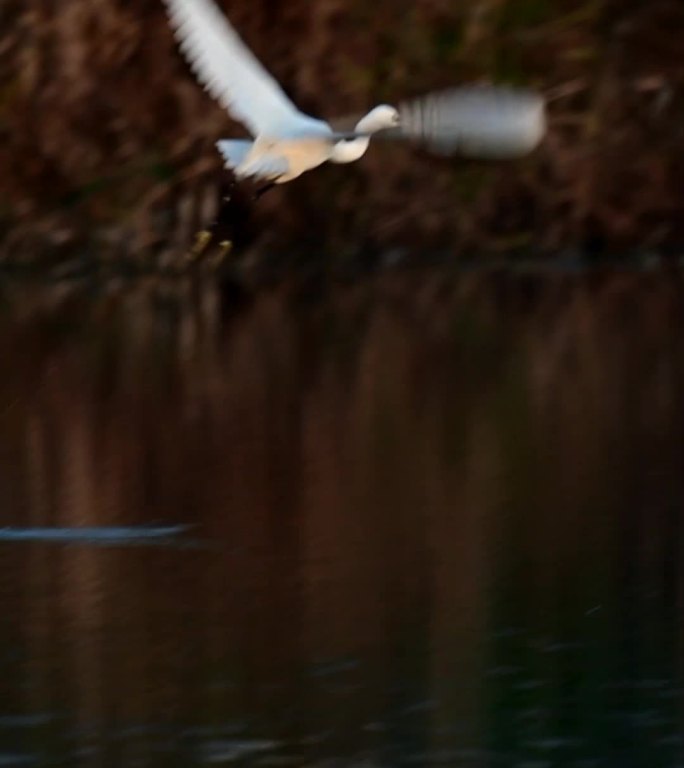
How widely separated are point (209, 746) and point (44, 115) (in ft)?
59.8

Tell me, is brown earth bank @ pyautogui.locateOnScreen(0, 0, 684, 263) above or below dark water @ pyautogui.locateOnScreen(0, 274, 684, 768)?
above

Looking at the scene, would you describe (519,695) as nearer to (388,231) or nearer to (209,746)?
(209,746)

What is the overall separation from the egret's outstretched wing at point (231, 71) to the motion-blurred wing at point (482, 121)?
0.96m

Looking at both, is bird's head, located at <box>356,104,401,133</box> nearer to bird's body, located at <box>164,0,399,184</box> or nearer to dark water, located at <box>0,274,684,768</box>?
bird's body, located at <box>164,0,399,184</box>

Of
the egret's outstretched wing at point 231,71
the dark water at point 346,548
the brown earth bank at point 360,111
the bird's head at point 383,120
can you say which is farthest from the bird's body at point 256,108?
the brown earth bank at point 360,111

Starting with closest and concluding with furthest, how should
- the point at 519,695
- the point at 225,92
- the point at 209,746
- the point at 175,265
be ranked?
the point at 209,746 → the point at 519,695 → the point at 225,92 → the point at 175,265

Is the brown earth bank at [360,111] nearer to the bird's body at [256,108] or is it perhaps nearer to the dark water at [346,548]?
the dark water at [346,548]

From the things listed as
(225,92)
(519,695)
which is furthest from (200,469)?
(519,695)

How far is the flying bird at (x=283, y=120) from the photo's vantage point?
30.4ft

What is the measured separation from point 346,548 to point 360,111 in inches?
545

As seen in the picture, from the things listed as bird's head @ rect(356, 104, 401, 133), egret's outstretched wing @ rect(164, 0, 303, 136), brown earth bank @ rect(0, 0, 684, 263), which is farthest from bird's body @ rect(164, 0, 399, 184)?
brown earth bank @ rect(0, 0, 684, 263)

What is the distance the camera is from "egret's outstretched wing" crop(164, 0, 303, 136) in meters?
10.0

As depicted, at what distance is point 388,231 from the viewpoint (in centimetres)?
2512

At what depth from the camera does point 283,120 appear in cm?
1018
